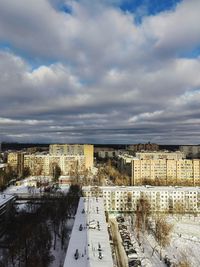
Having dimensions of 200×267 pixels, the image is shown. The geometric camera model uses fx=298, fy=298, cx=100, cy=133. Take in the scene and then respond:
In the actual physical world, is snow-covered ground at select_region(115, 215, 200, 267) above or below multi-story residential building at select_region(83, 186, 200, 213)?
below

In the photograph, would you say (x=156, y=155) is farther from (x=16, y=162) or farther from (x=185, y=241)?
(x=185, y=241)

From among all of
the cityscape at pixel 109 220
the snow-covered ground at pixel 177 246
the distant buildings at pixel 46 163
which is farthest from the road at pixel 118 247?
the distant buildings at pixel 46 163

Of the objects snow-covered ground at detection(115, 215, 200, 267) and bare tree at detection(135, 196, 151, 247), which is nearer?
snow-covered ground at detection(115, 215, 200, 267)

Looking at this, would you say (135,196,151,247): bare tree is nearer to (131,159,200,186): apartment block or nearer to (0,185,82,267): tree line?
(0,185,82,267): tree line

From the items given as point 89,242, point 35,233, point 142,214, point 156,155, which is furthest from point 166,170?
point 89,242

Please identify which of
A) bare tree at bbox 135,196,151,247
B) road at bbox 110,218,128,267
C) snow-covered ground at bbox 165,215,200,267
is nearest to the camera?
road at bbox 110,218,128,267

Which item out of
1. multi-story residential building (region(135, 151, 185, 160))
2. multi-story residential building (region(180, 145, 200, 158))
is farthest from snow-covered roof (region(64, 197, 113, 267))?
multi-story residential building (region(180, 145, 200, 158))

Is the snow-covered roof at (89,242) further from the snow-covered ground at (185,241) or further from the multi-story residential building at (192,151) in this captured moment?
the multi-story residential building at (192,151)
